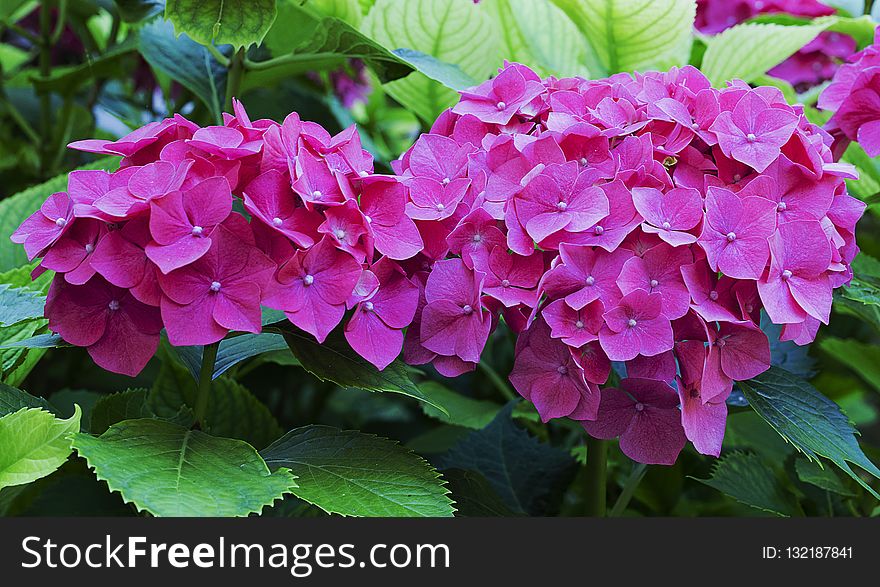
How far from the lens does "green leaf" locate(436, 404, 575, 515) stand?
84 centimetres

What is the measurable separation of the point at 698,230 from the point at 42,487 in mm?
659

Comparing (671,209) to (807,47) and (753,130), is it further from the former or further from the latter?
(807,47)

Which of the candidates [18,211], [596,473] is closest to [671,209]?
[596,473]

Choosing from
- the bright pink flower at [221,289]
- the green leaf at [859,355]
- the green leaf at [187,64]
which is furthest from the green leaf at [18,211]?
the green leaf at [859,355]

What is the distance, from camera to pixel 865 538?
0.60 metres

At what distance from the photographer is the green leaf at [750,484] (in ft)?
2.34

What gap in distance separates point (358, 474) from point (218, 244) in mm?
178

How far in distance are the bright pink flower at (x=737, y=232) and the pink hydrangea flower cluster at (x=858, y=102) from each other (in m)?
0.22

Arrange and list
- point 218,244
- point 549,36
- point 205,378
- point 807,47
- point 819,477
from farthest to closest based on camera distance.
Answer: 1. point 807,47
2. point 549,36
3. point 819,477
4. point 205,378
5. point 218,244

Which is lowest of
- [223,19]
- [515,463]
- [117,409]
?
[515,463]

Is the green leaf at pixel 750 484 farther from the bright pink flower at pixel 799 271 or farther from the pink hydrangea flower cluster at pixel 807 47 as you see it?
the pink hydrangea flower cluster at pixel 807 47

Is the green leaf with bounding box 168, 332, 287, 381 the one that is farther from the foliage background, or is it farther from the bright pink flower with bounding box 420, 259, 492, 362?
the bright pink flower with bounding box 420, 259, 492, 362

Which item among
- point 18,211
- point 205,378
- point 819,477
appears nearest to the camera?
point 205,378

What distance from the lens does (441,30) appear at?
35.0 inches
